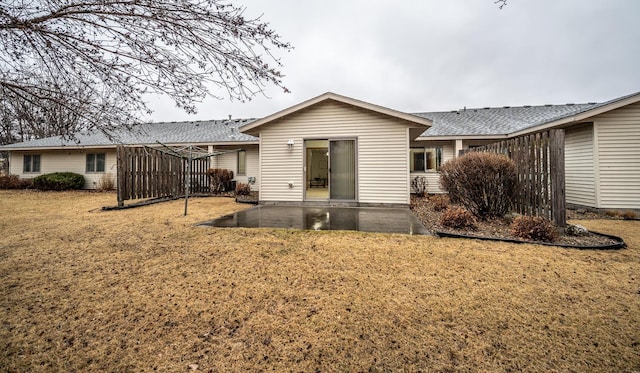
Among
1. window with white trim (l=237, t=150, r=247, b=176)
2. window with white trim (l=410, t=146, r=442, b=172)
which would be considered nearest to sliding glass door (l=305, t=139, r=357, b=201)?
window with white trim (l=410, t=146, r=442, b=172)

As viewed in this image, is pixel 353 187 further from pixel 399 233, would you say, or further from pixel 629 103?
pixel 629 103

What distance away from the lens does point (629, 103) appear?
6.59 m

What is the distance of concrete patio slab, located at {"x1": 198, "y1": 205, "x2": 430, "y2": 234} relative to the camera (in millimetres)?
5137

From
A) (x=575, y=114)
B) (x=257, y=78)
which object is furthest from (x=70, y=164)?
(x=575, y=114)

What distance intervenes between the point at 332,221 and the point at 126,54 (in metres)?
4.62

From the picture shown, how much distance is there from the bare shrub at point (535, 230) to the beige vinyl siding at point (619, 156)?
4929 millimetres

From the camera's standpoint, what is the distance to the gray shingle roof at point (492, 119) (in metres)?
11.4

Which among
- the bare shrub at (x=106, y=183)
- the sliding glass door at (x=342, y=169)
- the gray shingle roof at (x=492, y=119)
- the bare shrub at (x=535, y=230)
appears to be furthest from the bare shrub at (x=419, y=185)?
the bare shrub at (x=106, y=183)

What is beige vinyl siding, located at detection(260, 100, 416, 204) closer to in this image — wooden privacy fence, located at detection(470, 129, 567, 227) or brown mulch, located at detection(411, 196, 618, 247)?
brown mulch, located at detection(411, 196, 618, 247)

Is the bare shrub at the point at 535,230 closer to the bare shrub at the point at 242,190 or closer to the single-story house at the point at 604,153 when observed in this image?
the single-story house at the point at 604,153

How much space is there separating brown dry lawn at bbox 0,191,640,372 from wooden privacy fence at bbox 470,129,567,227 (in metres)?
1.19

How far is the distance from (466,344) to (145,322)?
2496mm

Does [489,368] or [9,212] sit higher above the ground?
[9,212]

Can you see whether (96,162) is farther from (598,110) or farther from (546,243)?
(598,110)
